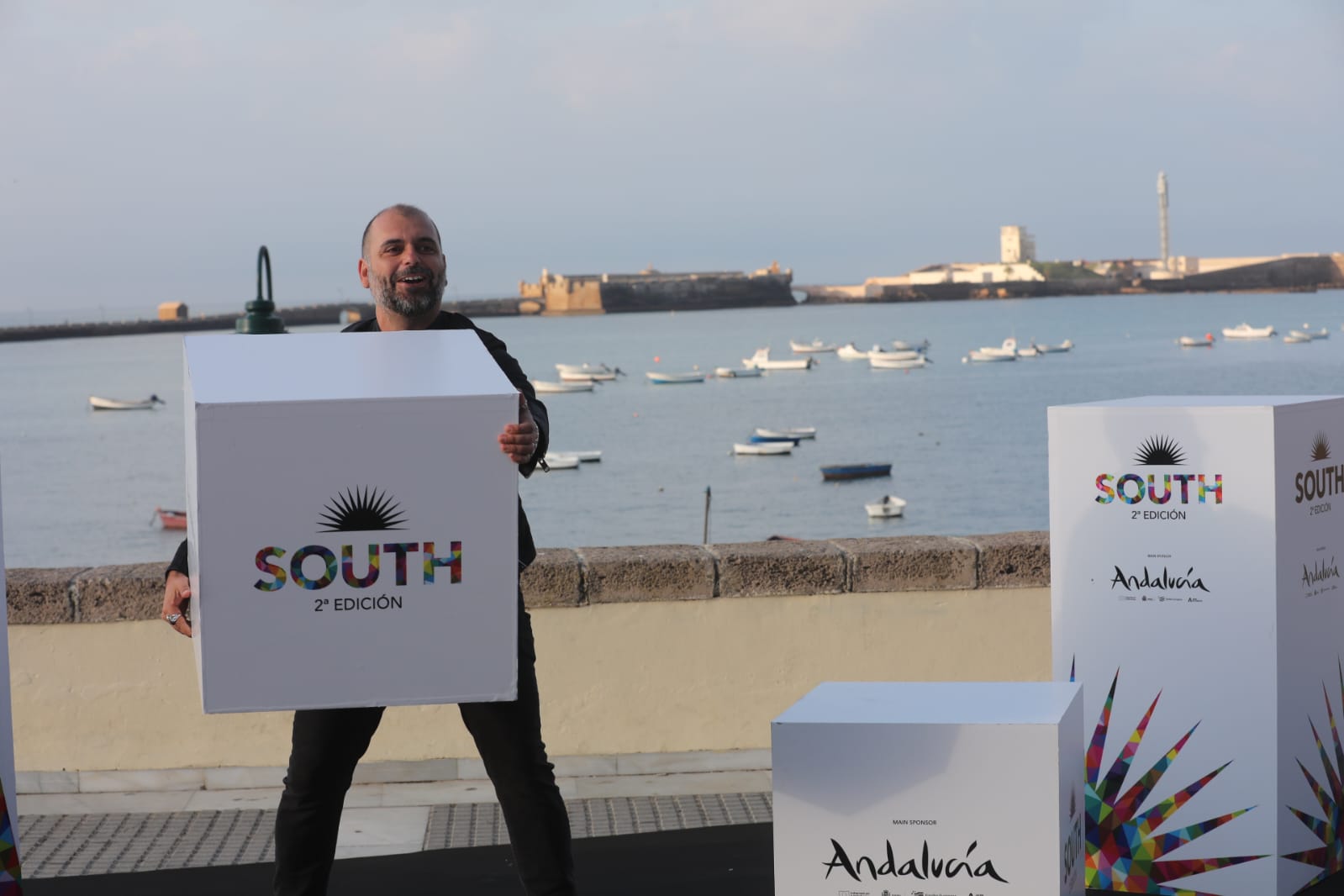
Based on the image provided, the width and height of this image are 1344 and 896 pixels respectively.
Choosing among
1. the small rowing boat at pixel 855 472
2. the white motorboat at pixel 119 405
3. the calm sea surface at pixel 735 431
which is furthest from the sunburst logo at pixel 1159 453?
the white motorboat at pixel 119 405

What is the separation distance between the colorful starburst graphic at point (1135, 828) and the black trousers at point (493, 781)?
1304 mm

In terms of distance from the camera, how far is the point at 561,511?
52.2 metres

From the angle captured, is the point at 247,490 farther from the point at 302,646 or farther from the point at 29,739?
the point at 29,739

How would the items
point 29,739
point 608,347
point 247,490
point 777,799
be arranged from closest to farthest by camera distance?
point 247,490, point 777,799, point 29,739, point 608,347

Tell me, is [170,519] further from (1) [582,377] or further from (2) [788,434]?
(1) [582,377]

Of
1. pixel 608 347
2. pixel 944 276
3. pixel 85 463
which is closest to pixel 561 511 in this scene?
pixel 85 463

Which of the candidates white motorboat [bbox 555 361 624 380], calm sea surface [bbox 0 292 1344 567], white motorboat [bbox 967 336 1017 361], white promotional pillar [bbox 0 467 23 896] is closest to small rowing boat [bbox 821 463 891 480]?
calm sea surface [bbox 0 292 1344 567]

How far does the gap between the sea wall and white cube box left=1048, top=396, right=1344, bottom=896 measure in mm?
1170

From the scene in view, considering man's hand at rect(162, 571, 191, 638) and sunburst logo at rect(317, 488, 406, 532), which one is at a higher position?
sunburst logo at rect(317, 488, 406, 532)

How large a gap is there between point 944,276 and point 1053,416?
347 feet

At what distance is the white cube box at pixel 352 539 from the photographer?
235 centimetres

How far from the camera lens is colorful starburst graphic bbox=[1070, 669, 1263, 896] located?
139 inches

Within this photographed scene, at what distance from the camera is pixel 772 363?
10050 cm

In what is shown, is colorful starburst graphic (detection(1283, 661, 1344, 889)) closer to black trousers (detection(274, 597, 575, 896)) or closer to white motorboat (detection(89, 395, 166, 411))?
black trousers (detection(274, 597, 575, 896))
